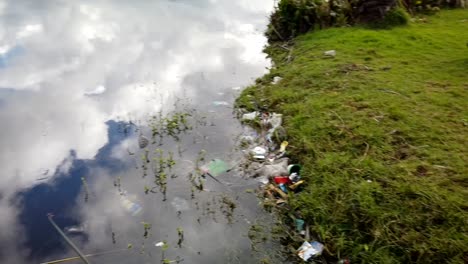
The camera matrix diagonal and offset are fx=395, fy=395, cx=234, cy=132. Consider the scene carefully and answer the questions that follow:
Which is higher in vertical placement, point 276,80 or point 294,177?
point 276,80

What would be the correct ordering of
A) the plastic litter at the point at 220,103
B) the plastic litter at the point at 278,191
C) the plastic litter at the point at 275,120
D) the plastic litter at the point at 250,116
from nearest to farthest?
1. the plastic litter at the point at 278,191
2. the plastic litter at the point at 275,120
3. the plastic litter at the point at 250,116
4. the plastic litter at the point at 220,103

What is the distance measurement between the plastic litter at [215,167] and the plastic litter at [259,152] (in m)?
Result: 0.26

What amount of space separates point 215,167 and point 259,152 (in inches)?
15.7

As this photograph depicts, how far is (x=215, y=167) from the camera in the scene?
10.5ft

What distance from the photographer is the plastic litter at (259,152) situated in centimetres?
327

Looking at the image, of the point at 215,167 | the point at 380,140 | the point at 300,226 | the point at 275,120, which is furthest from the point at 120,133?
the point at 380,140

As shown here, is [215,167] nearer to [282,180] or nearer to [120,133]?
[282,180]

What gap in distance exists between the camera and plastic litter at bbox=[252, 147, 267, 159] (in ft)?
10.7

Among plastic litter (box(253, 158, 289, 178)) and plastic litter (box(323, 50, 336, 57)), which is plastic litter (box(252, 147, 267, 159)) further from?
plastic litter (box(323, 50, 336, 57))

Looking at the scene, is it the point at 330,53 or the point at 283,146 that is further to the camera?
the point at 330,53

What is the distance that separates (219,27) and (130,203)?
421 centimetres

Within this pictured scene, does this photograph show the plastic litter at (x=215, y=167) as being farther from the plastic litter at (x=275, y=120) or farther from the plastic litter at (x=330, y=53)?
the plastic litter at (x=330, y=53)

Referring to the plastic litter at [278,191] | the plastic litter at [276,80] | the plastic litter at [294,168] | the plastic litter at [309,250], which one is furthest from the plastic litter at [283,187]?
the plastic litter at [276,80]

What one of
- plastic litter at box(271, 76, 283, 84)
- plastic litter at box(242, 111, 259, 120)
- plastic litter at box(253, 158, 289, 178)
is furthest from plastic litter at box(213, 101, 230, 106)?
plastic litter at box(253, 158, 289, 178)
